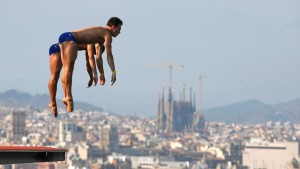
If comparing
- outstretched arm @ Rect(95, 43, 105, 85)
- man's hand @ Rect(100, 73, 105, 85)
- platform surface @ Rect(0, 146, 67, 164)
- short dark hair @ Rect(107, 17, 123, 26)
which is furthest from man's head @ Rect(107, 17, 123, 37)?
platform surface @ Rect(0, 146, 67, 164)

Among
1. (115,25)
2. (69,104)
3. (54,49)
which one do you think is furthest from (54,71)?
(115,25)

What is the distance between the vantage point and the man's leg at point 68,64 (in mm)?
6910

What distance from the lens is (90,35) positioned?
274 inches

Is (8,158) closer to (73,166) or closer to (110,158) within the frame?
(73,166)

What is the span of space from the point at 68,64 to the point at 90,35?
0.57 feet

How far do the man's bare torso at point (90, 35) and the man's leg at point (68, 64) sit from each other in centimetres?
4

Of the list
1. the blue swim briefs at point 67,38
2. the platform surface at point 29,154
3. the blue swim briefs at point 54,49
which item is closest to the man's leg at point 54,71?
the blue swim briefs at point 54,49

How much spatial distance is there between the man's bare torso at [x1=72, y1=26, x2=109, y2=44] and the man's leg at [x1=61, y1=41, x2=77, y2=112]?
43 mm

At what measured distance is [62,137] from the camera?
19225 centimetres

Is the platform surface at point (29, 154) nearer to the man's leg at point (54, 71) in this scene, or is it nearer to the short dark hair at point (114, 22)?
the man's leg at point (54, 71)

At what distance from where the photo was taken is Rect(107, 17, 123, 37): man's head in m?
7.00

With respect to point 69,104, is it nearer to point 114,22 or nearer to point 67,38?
point 67,38

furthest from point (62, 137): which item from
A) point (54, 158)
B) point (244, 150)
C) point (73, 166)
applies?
point (54, 158)

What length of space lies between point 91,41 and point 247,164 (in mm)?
163449
